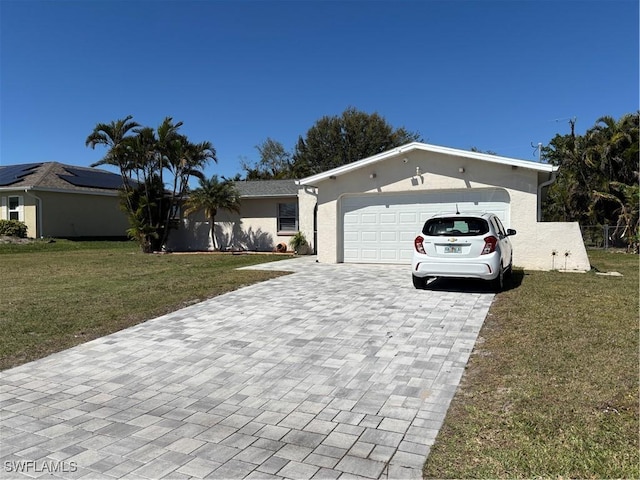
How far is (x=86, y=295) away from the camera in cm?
974

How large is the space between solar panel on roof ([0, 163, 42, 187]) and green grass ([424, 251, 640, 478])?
98.0 feet

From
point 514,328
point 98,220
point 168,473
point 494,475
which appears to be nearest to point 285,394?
point 168,473

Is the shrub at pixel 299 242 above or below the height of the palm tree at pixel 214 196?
below

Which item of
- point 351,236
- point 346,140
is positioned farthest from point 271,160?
point 351,236

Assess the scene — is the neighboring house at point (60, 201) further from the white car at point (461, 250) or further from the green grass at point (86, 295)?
the white car at point (461, 250)

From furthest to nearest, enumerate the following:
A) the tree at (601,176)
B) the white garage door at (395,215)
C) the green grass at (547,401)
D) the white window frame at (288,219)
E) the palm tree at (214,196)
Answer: the tree at (601,176)
the white window frame at (288,219)
the palm tree at (214,196)
the white garage door at (395,215)
the green grass at (547,401)

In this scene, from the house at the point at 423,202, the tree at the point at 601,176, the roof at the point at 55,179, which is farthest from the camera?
the roof at the point at 55,179

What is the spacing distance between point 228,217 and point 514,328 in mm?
18974

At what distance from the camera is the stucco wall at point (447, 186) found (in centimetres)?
1253

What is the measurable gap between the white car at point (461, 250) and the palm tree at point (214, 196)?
13.9m

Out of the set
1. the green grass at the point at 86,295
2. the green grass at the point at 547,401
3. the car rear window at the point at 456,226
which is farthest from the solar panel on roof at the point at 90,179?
the green grass at the point at 547,401

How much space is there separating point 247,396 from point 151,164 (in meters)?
20.0

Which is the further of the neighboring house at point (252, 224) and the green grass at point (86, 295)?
the neighboring house at point (252, 224)

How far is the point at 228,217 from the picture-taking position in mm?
23625
